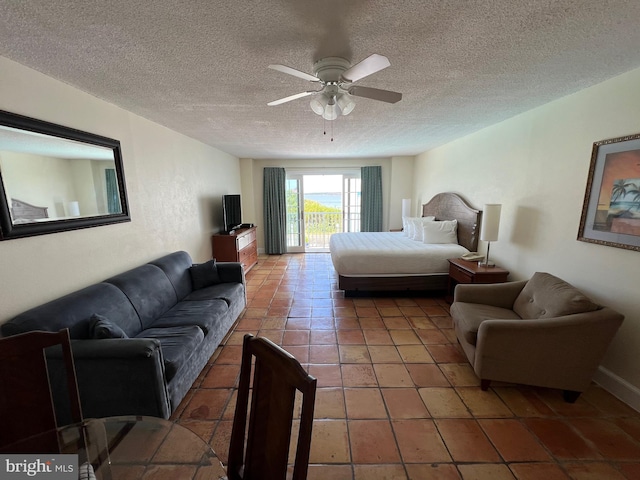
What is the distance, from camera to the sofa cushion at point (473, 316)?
205cm

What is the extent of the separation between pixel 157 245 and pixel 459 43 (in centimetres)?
324

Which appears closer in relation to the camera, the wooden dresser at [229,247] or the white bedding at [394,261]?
the white bedding at [394,261]

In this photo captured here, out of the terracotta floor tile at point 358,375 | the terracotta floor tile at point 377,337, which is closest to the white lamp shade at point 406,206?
the terracotta floor tile at point 377,337

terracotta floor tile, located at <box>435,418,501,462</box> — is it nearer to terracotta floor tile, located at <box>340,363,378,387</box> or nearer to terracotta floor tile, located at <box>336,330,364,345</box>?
terracotta floor tile, located at <box>340,363,378,387</box>

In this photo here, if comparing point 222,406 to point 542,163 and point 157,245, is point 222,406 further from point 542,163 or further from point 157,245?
point 542,163

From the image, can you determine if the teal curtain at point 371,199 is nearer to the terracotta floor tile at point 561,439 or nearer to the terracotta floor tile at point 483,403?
the terracotta floor tile at point 483,403

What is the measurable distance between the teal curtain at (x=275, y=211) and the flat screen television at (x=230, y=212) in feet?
3.90

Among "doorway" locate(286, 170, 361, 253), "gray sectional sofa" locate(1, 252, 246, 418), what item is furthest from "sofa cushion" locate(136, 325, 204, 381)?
"doorway" locate(286, 170, 361, 253)

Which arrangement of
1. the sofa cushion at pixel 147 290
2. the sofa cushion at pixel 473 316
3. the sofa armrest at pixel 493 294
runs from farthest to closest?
the sofa armrest at pixel 493 294 < the sofa cushion at pixel 147 290 < the sofa cushion at pixel 473 316

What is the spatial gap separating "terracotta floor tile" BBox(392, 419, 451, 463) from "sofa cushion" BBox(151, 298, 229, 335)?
5.27 ft

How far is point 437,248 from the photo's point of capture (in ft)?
12.1

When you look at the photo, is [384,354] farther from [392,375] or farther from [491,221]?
[491,221]

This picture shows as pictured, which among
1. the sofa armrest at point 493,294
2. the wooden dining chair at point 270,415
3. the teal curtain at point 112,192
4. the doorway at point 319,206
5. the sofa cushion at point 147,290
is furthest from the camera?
the doorway at point 319,206

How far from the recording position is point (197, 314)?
2342 millimetres
